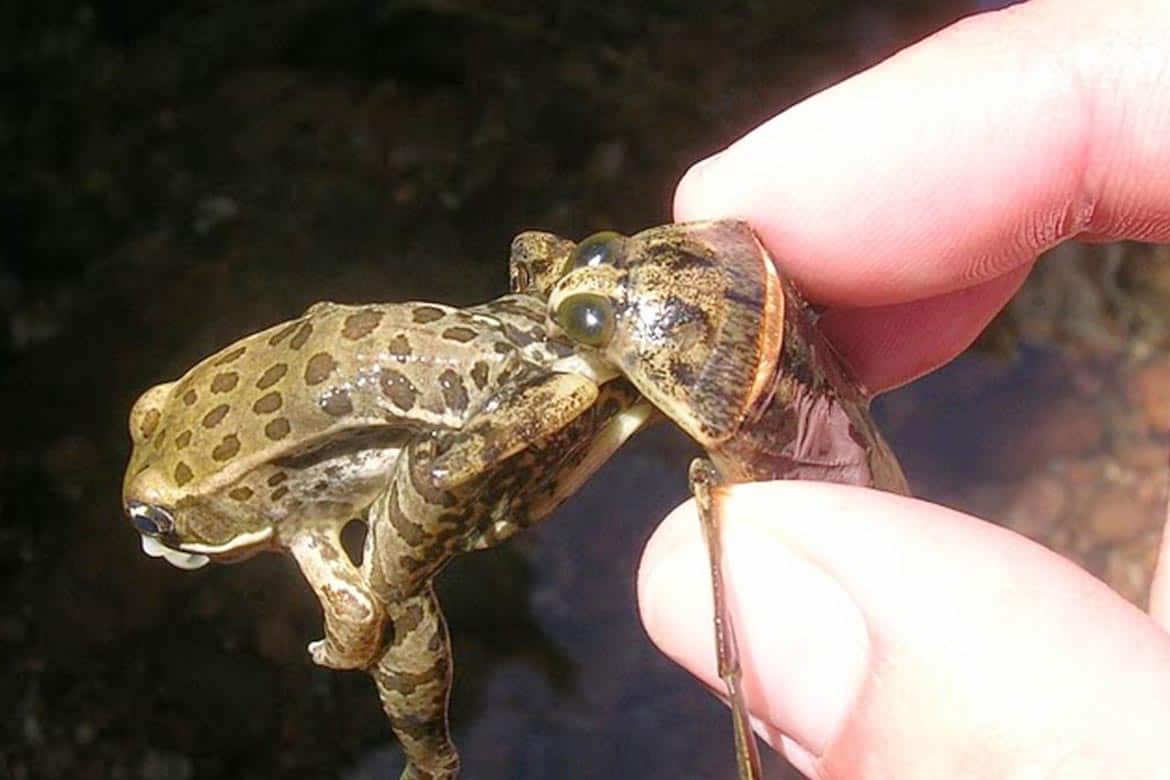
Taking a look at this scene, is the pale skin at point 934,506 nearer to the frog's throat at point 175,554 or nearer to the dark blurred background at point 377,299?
the frog's throat at point 175,554

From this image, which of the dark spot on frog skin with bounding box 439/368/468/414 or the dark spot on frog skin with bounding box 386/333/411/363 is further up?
the dark spot on frog skin with bounding box 386/333/411/363

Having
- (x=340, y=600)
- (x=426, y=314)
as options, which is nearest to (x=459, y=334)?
(x=426, y=314)

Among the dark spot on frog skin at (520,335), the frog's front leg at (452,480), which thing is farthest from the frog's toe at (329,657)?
the dark spot on frog skin at (520,335)

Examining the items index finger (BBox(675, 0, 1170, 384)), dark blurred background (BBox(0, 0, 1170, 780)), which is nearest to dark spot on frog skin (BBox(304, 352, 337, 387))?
index finger (BBox(675, 0, 1170, 384))

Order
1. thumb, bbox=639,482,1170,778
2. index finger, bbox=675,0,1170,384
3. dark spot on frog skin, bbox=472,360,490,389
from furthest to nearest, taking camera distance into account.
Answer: index finger, bbox=675,0,1170,384, dark spot on frog skin, bbox=472,360,490,389, thumb, bbox=639,482,1170,778

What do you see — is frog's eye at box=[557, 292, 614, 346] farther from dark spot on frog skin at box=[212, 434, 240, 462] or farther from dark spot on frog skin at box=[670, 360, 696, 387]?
dark spot on frog skin at box=[212, 434, 240, 462]

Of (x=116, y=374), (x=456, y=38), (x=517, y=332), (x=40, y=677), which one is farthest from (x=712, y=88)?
(x=517, y=332)

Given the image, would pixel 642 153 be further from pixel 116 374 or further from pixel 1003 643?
pixel 1003 643
